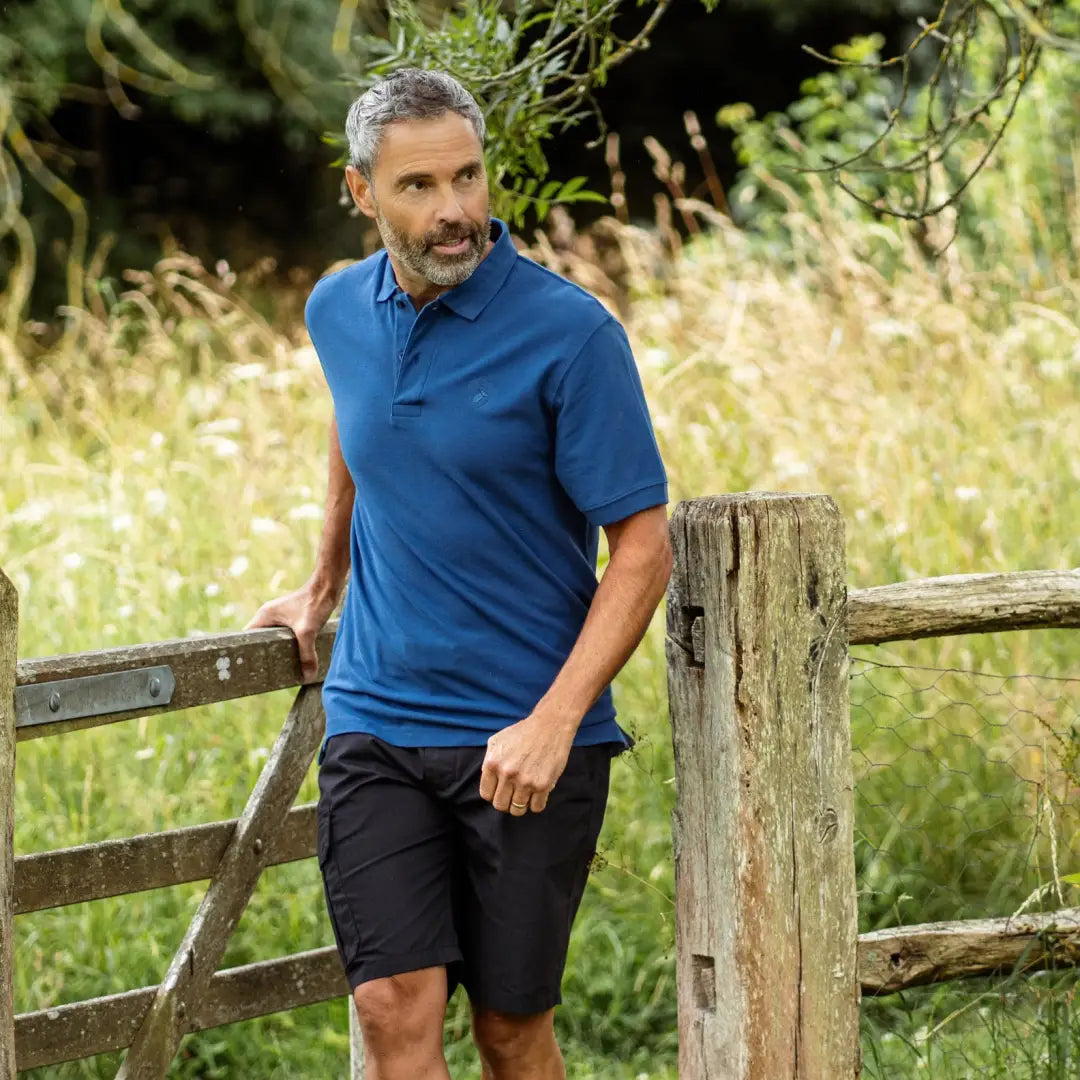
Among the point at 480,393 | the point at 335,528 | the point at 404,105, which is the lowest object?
the point at 335,528

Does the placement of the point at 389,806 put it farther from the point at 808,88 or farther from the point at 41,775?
the point at 808,88

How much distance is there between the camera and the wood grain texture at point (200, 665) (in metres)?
2.54

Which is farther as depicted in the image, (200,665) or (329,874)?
(200,665)

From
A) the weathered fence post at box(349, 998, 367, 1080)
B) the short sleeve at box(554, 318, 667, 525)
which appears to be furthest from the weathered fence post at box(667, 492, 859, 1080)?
the weathered fence post at box(349, 998, 367, 1080)

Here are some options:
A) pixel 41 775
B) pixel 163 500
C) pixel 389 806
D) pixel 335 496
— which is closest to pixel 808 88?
pixel 163 500

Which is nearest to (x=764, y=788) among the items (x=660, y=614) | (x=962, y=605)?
(x=962, y=605)

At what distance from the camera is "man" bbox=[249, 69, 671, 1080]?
7.40 feet

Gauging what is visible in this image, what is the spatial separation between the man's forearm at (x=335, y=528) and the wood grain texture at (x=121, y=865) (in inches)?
20.3

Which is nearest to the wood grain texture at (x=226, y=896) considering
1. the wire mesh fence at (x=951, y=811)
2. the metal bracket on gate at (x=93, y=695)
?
the metal bracket on gate at (x=93, y=695)

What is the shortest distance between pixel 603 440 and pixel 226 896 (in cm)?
133

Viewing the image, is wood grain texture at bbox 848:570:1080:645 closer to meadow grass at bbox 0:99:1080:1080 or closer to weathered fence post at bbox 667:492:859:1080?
weathered fence post at bbox 667:492:859:1080

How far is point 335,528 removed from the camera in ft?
9.48

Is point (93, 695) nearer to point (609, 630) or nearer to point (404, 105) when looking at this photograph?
point (609, 630)

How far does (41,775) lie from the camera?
4480mm
